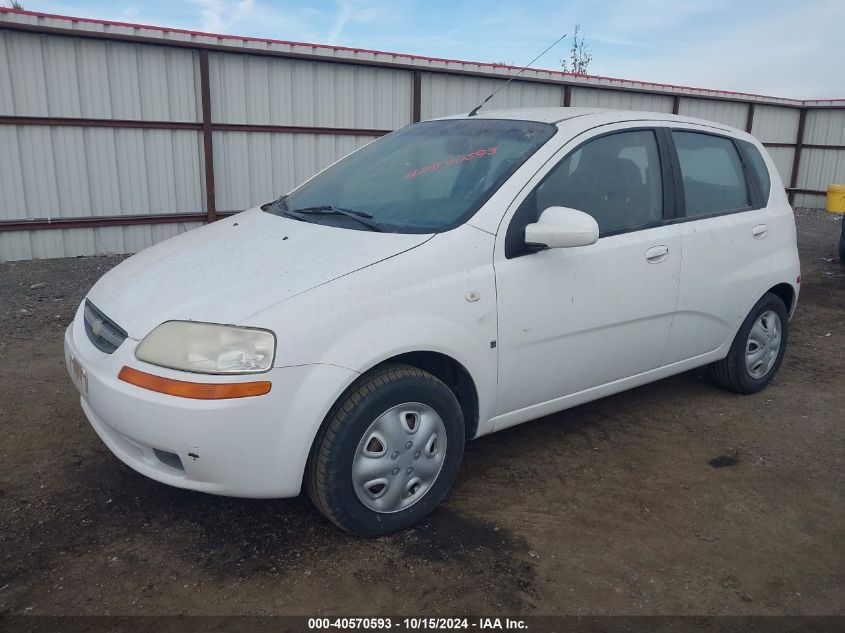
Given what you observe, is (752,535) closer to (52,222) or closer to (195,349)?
(195,349)

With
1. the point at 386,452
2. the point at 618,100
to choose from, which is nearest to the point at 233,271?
the point at 386,452

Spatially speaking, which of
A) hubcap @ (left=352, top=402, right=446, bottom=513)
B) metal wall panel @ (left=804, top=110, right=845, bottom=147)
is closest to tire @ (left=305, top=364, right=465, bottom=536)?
hubcap @ (left=352, top=402, right=446, bottom=513)

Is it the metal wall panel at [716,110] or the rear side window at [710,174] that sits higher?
the metal wall panel at [716,110]

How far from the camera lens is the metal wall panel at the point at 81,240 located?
953 centimetres

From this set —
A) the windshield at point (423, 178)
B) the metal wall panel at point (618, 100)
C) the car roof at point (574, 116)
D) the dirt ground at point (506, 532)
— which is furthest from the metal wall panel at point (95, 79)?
the metal wall panel at point (618, 100)

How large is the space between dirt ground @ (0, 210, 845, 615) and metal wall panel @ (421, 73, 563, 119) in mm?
9564

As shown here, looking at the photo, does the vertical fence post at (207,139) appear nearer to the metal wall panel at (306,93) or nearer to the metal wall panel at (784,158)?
the metal wall panel at (306,93)

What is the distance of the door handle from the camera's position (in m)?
3.66

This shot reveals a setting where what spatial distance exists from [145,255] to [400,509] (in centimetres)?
173

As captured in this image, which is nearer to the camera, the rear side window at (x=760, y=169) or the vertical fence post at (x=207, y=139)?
the rear side window at (x=760, y=169)

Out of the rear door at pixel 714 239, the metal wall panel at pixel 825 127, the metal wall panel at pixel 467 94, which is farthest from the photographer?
the metal wall panel at pixel 825 127

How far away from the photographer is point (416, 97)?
1263 centimetres

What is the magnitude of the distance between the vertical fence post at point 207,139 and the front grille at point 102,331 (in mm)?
8090

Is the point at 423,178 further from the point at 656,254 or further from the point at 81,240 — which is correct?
the point at 81,240
